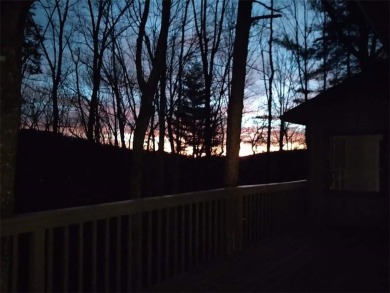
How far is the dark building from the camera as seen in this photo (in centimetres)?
782

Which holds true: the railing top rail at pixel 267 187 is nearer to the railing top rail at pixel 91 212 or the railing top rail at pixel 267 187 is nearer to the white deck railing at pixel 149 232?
the white deck railing at pixel 149 232

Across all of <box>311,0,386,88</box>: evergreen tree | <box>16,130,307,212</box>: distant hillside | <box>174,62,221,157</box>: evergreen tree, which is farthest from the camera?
<box>174,62,221,157</box>: evergreen tree

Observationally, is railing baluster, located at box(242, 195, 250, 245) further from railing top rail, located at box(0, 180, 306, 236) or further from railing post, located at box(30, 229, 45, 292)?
railing post, located at box(30, 229, 45, 292)

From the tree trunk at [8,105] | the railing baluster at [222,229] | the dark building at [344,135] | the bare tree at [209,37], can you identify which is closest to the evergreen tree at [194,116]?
the bare tree at [209,37]

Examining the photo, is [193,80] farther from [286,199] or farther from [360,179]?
[286,199]

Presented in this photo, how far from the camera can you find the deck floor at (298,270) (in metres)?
4.49

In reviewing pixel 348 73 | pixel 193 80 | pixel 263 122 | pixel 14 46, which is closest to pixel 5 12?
pixel 14 46

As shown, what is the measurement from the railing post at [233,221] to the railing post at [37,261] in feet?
9.44

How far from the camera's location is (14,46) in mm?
3113

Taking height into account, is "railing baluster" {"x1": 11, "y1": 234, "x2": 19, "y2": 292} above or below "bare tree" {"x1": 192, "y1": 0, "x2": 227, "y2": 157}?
below

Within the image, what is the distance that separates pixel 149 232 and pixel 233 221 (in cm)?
168

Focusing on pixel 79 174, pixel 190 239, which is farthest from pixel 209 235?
pixel 79 174

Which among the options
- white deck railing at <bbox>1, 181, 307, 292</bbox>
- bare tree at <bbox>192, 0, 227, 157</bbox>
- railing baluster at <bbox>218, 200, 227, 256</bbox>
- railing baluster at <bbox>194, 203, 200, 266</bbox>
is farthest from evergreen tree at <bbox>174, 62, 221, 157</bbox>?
railing baluster at <bbox>194, 203, 200, 266</bbox>

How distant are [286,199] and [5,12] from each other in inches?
222
